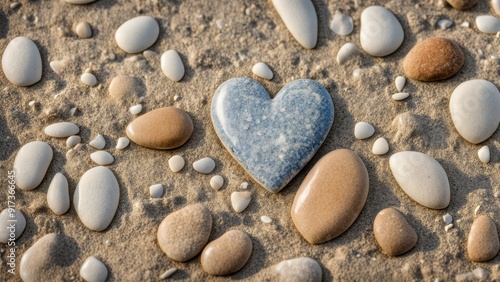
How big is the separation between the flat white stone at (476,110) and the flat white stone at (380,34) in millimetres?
177

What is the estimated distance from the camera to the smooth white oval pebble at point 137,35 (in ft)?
4.04

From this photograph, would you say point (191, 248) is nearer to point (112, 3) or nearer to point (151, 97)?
point (151, 97)

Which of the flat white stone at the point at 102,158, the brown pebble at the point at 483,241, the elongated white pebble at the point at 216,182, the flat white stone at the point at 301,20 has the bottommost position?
the brown pebble at the point at 483,241

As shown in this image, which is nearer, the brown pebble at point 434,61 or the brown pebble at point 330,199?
the brown pebble at point 330,199

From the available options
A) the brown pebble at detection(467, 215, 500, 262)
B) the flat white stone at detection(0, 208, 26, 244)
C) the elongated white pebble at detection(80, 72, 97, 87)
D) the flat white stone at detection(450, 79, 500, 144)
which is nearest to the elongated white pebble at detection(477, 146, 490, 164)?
the flat white stone at detection(450, 79, 500, 144)

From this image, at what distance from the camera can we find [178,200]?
112cm

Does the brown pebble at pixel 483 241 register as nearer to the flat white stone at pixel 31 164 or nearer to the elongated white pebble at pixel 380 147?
the elongated white pebble at pixel 380 147

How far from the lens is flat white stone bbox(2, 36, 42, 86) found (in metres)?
1.21

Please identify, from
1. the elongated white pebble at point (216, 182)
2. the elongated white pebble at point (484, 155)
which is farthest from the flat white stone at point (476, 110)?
the elongated white pebble at point (216, 182)

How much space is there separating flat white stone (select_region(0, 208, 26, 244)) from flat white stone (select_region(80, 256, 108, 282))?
0.51ft

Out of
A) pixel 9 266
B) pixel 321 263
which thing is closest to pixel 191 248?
pixel 321 263

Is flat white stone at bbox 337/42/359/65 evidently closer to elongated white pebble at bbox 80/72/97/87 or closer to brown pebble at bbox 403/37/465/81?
brown pebble at bbox 403/37/465/81

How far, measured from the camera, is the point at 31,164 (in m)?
1.13

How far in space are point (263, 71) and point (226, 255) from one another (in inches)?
16.4
